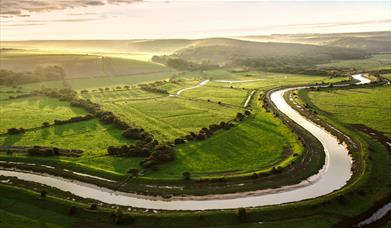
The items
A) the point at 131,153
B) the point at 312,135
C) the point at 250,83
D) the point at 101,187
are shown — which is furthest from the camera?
the point at 250,83

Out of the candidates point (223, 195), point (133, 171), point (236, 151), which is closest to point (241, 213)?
point (223, 195)

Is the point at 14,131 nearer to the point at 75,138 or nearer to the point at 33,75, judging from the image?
the point at 75,138

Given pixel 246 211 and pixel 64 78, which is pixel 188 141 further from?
pixel 64 78

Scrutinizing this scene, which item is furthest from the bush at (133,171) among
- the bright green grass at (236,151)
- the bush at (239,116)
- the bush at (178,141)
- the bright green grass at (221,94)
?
the bright green grass at (221,94)

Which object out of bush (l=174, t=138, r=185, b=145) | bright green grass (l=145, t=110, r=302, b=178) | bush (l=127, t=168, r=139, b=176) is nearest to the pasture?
bush (l=174, t=138, r=185, b=145)

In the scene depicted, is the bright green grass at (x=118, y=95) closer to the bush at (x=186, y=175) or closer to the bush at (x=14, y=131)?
the bush at (x=14, y=131)

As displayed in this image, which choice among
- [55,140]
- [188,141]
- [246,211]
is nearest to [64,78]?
[55,140]
